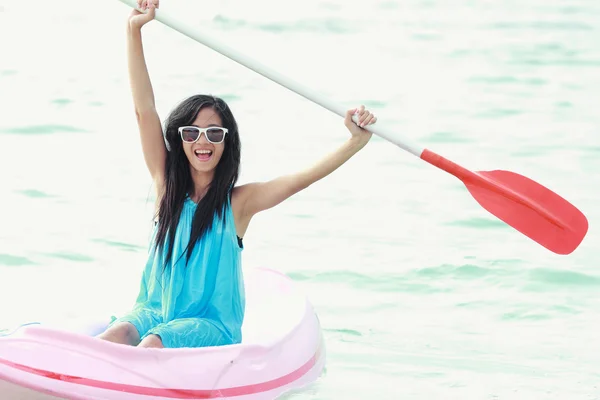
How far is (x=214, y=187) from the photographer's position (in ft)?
12.2

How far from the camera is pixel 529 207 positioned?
162 inches

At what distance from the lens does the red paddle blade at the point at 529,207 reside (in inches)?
161

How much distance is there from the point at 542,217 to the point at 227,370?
52.0 inches

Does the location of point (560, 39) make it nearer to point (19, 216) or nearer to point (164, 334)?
point (19, 216)

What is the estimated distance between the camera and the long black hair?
3.69 m

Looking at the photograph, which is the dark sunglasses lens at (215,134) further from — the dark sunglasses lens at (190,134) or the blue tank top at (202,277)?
the blue tank top at (202,277)

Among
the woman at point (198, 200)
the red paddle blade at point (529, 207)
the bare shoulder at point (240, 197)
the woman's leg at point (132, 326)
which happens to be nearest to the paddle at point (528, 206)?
the red paddle blade at point (529, 207)

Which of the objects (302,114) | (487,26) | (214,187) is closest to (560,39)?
(487,26)

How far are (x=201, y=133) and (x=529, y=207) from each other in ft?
3.95

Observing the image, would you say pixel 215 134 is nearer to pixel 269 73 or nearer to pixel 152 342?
pixel 269 73

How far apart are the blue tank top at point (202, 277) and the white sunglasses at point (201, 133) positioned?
0.20m

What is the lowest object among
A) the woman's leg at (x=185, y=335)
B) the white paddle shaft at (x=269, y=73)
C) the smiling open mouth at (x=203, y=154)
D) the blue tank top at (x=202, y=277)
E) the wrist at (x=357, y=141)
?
the woman's leg at (x=185, y=335)

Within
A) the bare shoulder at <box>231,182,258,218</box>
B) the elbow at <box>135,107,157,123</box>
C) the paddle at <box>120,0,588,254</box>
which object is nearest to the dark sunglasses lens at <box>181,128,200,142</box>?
the elbow at <box>135,107,157,123</box>

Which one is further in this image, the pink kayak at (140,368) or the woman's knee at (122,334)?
the woman's knee at (122,334)
